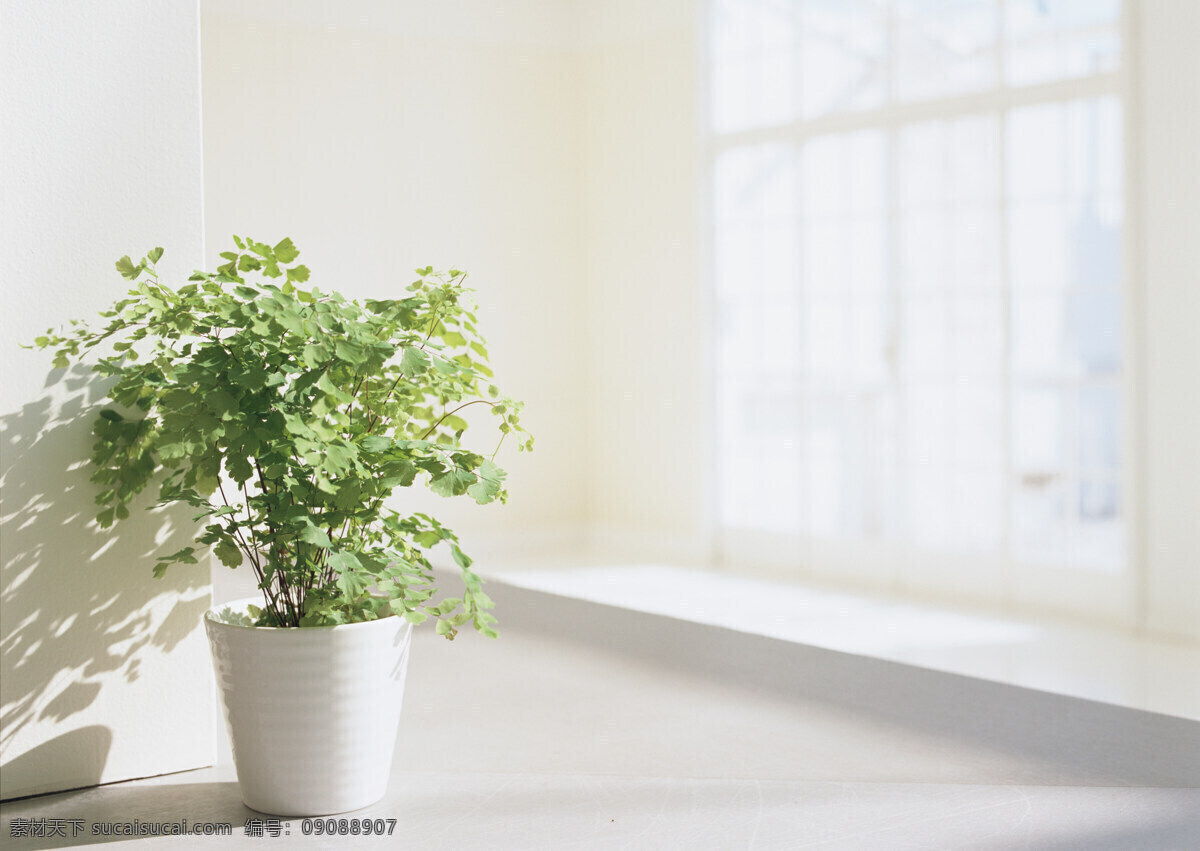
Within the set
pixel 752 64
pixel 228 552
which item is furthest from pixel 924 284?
pixel 228 552

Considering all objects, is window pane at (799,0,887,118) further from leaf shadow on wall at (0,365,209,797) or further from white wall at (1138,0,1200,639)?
leaf shadow on wall at (0,365,209,797)

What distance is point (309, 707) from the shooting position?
1.75m

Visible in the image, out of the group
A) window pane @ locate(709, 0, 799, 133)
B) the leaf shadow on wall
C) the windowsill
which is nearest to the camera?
the leaf shadow on wall

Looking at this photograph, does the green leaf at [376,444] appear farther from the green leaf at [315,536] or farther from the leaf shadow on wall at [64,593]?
Result: the leaf shadow on wall at [64,593]

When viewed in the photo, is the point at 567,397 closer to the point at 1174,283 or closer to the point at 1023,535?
the point at 1023,535

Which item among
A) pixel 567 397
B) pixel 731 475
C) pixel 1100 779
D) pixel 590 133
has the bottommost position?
pixel 1100 779

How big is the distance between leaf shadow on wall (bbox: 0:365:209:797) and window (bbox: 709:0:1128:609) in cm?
289

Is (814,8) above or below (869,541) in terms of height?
above

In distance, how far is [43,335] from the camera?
74.2 inches

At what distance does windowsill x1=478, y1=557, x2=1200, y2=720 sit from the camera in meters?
2.72

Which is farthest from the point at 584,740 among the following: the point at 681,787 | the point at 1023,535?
the point at 1023,535

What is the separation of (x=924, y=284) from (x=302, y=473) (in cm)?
303

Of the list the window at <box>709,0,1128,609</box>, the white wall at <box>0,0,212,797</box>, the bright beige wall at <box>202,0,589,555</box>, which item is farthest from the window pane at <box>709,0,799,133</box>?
the white wall at <box>0,0,212,797</box>

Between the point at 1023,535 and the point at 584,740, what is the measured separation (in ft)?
7.22
